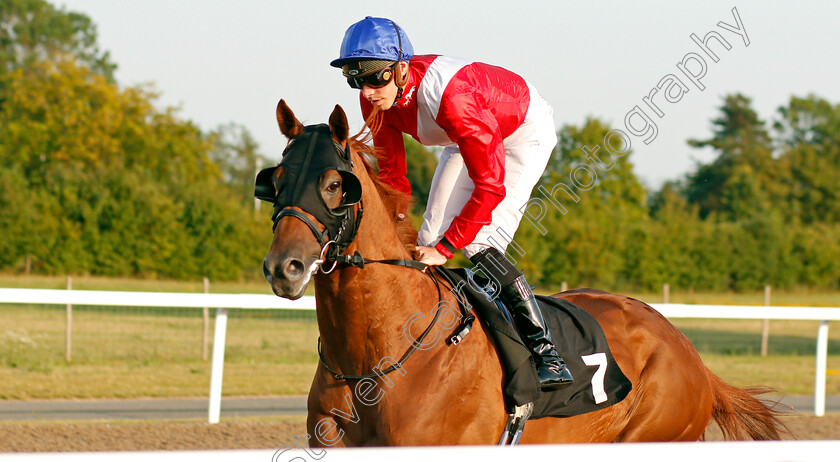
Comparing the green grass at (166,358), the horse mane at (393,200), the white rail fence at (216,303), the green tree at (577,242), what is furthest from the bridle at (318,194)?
the green tree at (577,242)

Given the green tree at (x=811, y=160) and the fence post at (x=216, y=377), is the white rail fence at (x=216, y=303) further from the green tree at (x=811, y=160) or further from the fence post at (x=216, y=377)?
the green tree at (x=811, y=160)

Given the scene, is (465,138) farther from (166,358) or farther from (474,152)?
(166,358)

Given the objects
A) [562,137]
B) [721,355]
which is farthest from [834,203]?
[721,355]

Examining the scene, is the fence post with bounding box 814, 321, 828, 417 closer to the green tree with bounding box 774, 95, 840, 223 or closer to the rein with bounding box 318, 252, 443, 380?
the rein with bounding box 318, 252, 443, 380

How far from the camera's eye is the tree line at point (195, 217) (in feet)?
71.1

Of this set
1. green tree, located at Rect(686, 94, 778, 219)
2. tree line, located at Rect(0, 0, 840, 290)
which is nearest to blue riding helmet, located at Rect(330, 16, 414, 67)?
tree line, located at Rect(0, 0, 840, 290)

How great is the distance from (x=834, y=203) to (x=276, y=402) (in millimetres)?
43076

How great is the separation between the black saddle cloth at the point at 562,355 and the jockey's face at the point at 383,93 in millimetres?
667

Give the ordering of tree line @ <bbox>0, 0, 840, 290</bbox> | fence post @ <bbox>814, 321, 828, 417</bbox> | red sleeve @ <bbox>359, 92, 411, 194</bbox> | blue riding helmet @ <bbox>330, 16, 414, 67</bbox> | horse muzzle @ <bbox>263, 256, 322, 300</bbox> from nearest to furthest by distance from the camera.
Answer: horse muzzle @ <bbox>263, 256, 322, 300</bbox>
blue riding helmet @ <bbox>330, 16, 414, 67</bbox>
red sleeve @ <bbox>359, 92, 411, 194</bbox>
fence post @ <bbox>814, 321, 828, 417</bbox>
tree line @ <bbox>0, 0, 840, 290</bbox>

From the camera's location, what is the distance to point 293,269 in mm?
2330

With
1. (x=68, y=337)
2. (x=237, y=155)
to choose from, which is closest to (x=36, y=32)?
(x=237, y=155)

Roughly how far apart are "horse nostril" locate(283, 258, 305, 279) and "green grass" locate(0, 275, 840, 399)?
612 centimetres

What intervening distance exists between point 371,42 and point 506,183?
0.89 m

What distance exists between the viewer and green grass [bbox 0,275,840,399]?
830 centimetres
